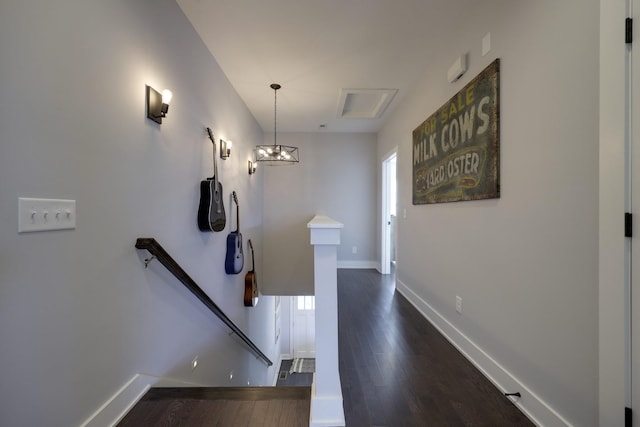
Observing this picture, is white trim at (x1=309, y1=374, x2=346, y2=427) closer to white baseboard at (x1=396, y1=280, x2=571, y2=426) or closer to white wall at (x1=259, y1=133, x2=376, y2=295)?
white baseboard at (x1=396, y1=280, x2=571, y2=426)

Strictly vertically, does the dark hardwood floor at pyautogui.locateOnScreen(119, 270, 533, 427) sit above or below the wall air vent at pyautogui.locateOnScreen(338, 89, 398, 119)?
below

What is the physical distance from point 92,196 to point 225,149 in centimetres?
189

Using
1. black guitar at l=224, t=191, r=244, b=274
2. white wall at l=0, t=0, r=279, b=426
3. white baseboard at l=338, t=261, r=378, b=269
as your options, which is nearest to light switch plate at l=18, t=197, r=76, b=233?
white wall at l=0, t=0, r=279, b=426

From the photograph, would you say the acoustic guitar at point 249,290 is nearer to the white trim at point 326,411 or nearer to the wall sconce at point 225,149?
the wall sconce at point 225,149

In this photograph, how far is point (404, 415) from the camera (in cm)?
149

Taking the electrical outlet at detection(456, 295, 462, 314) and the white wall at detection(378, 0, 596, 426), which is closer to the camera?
the white wall at detection(378, 0, 596, 426)

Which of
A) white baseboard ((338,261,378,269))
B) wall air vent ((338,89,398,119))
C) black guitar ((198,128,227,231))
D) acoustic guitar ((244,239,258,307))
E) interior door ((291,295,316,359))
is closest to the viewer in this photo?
black guitar ((198,128,227,231))

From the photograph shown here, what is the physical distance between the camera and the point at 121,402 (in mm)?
1378

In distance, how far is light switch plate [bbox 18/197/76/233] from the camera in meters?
0.94

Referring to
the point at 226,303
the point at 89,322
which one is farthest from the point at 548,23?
the point at 226,303

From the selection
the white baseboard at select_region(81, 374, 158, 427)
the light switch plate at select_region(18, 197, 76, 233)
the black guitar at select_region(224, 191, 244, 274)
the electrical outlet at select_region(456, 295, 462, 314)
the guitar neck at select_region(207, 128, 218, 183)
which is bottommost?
the white baseboard at select_region(81, 374, 158, 427)

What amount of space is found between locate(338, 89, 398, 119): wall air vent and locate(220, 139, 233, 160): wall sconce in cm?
162

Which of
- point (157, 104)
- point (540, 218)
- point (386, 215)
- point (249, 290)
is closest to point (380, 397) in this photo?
point (540, 218)

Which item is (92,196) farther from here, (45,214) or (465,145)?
(465,145)
